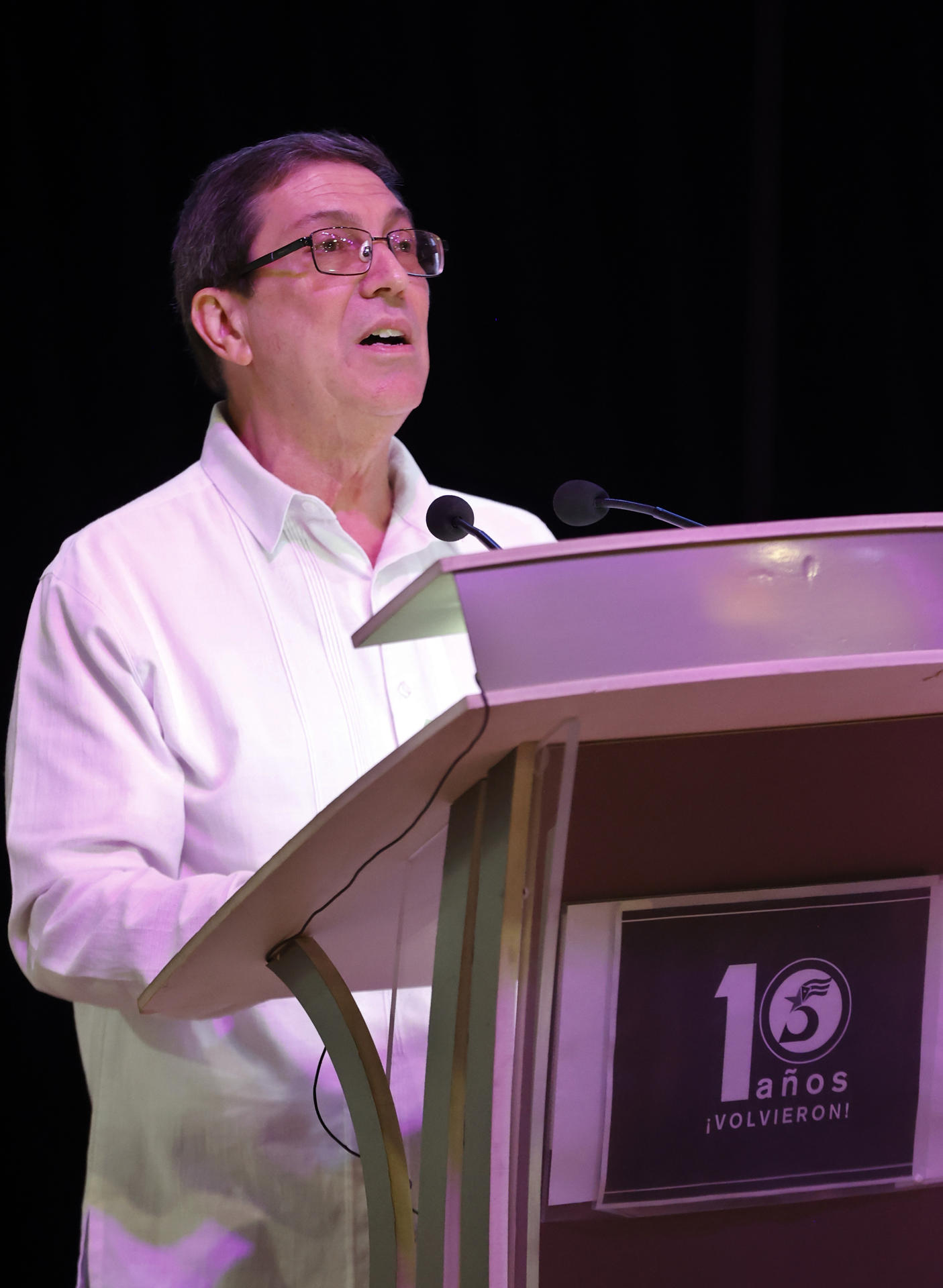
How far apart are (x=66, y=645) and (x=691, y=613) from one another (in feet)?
3.51

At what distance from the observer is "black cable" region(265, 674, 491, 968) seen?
68 centimetres

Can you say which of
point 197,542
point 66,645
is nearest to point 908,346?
point 197,542

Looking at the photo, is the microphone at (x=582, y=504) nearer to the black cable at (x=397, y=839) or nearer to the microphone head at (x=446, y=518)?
the microphone head at (x=446, y=518)

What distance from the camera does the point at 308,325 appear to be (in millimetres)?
1872

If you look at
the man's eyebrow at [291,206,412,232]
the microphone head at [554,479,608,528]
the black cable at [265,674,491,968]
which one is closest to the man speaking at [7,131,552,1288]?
the man's eyebrow at [291,206,412,232]

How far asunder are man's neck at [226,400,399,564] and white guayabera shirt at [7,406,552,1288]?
256 mm

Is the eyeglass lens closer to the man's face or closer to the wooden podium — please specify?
the man's face

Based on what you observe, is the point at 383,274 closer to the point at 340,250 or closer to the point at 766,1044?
the point at 340,250

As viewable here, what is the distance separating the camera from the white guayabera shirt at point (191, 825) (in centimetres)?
146

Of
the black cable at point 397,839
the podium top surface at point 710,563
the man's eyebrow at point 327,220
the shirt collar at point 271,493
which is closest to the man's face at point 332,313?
the man's eyebrow at point 327,220

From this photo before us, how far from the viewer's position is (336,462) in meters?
1.92

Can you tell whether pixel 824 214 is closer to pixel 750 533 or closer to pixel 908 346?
pixel 908 346

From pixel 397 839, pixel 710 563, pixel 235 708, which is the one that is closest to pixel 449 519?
pixel 235 708

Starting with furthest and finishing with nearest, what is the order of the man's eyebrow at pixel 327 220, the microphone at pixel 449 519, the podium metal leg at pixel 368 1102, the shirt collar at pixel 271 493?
the man's eyebrow at pixel 327 220 < the shirt collar at pixel 271 493 < the microphone at pixel 449 519 < the podium metal leg at pixel 368 1102
